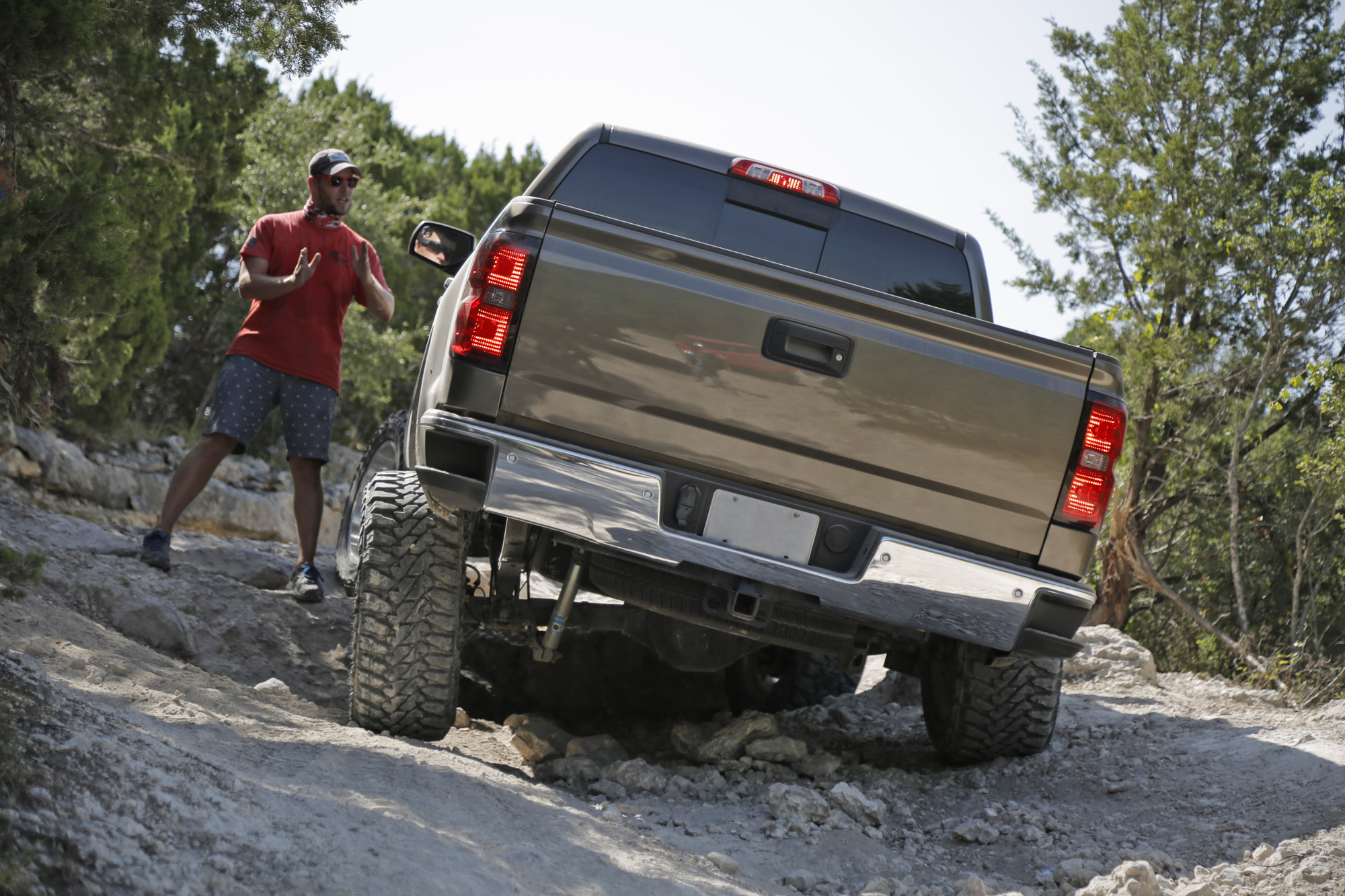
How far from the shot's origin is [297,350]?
474 cm

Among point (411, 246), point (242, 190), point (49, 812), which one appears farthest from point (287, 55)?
point (242, 190)

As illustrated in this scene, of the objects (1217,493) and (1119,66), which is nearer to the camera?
(1217,493)

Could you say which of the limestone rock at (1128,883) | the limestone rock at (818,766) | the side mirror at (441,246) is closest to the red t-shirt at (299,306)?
the side mirror at (441,246)

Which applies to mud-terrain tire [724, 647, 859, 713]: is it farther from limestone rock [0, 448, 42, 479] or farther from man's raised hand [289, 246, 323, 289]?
limestone rock [0, 448, 42, 479]

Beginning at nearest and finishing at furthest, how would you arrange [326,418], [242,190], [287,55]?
[287,55] < [326,418] < [242,190]

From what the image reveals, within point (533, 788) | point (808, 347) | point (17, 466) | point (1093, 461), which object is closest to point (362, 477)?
point (533, 788)

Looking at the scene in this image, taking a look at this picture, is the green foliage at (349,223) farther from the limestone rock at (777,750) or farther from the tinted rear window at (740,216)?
the limestone rock at (777,750)

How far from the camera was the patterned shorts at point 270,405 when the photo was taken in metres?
4.61

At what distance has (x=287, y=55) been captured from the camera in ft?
14.5

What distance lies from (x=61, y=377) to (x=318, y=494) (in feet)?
4.12

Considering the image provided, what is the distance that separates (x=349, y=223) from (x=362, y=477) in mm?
13018

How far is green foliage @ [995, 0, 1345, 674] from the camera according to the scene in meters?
7.42

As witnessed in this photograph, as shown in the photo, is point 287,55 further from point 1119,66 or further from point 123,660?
point 1119,66

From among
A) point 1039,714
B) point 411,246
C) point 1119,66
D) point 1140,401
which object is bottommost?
point 1039,714
